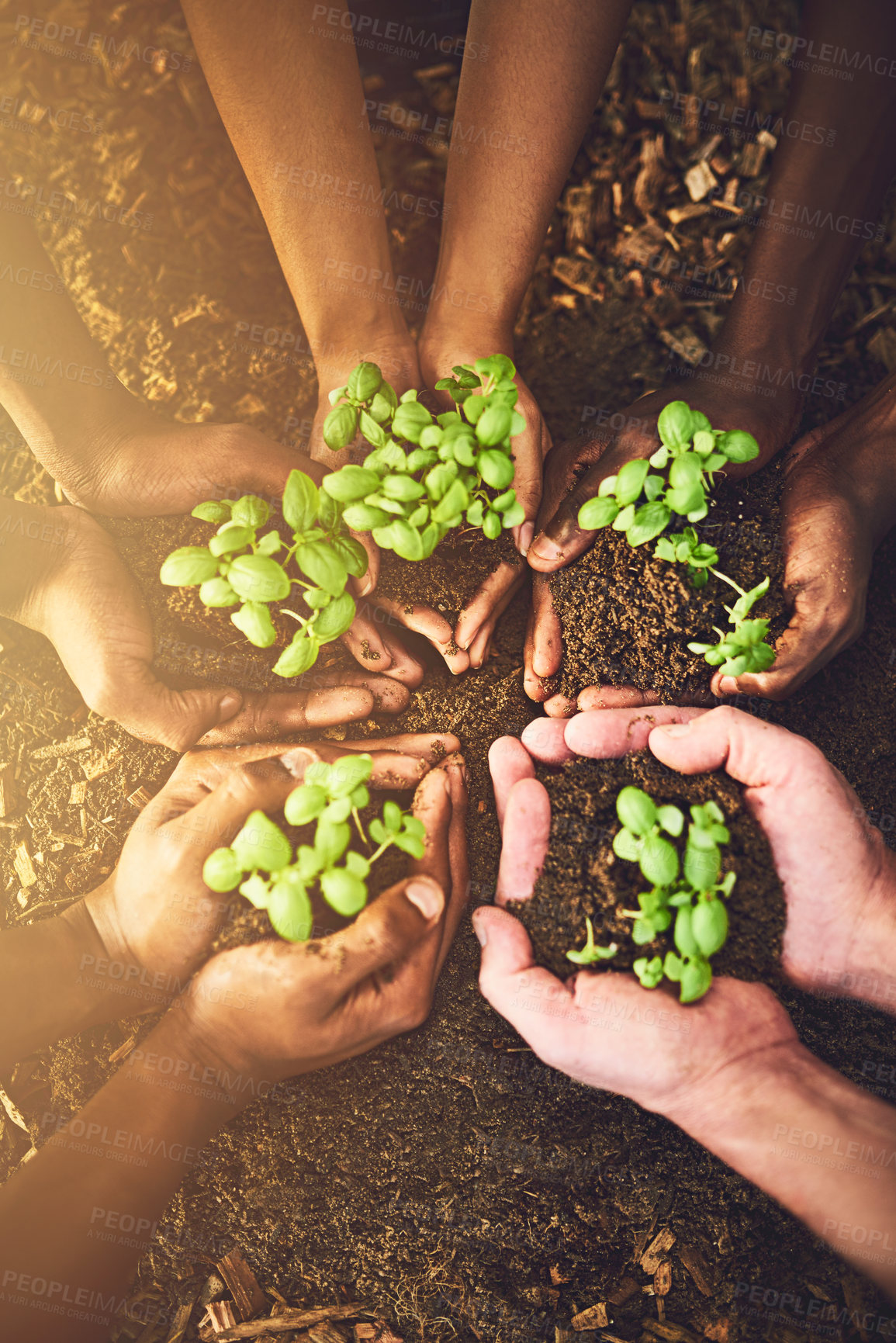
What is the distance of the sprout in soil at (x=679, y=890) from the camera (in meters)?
1.61

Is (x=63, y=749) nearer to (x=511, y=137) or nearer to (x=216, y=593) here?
(x=216, y=593)

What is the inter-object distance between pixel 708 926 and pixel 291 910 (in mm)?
1009

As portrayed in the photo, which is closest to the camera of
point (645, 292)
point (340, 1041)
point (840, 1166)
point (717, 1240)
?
point (840, 1166)

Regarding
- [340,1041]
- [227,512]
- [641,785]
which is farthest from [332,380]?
[340,1041]

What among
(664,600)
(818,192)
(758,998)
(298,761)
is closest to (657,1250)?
(758,998)

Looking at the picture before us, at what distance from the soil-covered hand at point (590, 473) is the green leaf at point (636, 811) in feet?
1.77

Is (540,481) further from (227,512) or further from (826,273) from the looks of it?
(826,273)

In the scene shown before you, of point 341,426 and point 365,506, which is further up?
point 341,426

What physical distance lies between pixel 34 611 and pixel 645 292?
2653 mm

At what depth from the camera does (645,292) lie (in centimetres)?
273

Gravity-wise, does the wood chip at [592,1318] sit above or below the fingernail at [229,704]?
below

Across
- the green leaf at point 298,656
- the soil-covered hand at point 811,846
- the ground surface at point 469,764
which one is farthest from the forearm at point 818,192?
the green leaf at point 298,656

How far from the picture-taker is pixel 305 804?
5.35 ft

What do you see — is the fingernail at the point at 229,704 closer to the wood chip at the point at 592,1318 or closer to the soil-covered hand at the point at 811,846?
the soil-covered hand at the point at 811,846
